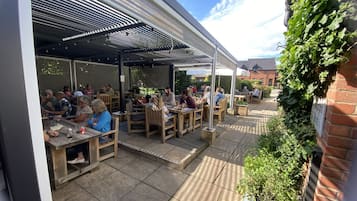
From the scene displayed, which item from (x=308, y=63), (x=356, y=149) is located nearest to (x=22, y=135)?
(x=356, y=149)

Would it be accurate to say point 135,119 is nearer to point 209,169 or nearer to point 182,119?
point 182,119

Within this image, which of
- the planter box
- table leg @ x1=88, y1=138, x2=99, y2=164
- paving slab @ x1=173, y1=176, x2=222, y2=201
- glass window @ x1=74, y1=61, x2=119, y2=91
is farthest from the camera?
glass window @ x1=74, y1=61, x2=119, y2=91

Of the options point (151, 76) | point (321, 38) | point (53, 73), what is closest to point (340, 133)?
point (321, 38)

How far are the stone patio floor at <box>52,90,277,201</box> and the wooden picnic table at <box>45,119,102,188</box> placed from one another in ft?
0.43

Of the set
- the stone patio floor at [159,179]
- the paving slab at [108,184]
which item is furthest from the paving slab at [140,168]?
the paving slab at [108,184]

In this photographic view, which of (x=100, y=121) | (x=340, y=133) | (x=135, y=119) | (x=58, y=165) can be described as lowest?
(x=58, y=165)

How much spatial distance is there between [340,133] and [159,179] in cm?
236

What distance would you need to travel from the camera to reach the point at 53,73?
7.86 meters

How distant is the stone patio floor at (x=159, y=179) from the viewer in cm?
219

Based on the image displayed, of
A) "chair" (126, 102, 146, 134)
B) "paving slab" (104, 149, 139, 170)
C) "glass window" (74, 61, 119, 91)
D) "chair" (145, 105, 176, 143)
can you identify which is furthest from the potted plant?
"glass window" (74, 61, 119, 91)

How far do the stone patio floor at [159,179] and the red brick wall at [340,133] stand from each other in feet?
4.75

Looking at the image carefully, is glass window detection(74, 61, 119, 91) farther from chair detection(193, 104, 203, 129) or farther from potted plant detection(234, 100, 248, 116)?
potted plant detection(234, 100, 248, 116)

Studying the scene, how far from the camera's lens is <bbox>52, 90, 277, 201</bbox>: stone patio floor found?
219 cm

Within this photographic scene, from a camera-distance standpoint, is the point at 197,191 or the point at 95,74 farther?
the point at 95,74
